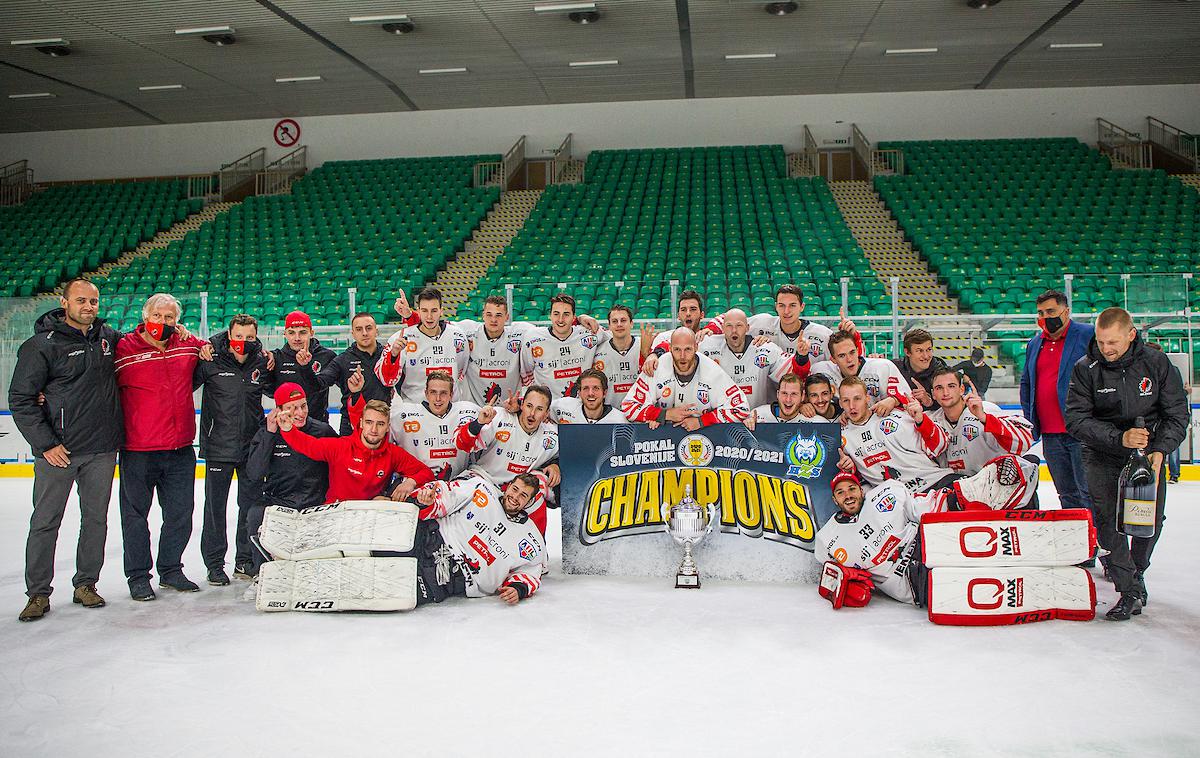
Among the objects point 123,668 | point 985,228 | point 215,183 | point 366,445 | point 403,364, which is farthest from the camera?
point 215,183

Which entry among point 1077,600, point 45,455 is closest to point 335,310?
point 45,455

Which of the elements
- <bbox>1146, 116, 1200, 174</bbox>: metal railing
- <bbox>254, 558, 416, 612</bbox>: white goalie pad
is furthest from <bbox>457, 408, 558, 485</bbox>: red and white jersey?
<bbox>1146, 116, 1200, 174</bbox>: metal railing

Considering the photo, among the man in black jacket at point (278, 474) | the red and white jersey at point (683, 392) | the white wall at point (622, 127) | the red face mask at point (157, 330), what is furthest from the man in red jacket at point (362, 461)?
the white wall at point (622, 127)

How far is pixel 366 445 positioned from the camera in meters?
5.09

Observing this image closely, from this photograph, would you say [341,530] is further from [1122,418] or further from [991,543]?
[1122,418]

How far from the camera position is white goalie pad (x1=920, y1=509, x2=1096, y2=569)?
4.43 meters

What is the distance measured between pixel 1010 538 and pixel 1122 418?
2.76 feet

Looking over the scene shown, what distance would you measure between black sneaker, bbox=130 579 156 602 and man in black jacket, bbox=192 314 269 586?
391mm

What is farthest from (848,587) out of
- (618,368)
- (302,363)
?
(302,363)

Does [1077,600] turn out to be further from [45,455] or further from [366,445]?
[45,455]

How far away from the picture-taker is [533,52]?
17656 millimetres

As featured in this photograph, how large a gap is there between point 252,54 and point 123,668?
16.6 metres

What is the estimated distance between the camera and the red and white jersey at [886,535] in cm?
479

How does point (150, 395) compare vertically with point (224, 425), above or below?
above
